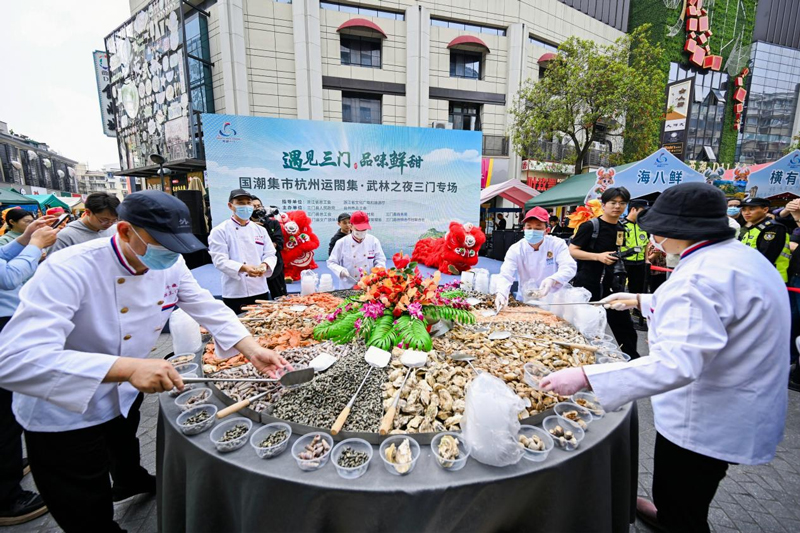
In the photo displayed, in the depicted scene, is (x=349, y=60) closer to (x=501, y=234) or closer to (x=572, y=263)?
(x=501, y=234)

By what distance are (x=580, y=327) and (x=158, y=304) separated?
2650mm

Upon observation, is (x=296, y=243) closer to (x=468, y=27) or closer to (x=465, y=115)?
(x=465, y=115)

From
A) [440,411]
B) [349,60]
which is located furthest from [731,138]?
[440,411]

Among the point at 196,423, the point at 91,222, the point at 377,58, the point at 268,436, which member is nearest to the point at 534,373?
the point at 268,436

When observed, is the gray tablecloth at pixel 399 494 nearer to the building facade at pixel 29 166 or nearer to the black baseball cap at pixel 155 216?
the black baseball cap at pixel 155 216

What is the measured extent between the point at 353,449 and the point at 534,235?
2930 mm

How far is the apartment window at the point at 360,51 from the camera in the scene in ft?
46.5

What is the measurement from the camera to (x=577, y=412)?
4.84 ft

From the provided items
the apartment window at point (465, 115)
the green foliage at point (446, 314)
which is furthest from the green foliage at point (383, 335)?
the apartment window at point (465, 115)

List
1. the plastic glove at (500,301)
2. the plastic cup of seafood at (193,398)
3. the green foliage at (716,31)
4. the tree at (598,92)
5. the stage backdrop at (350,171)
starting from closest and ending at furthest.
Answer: the plastic cup of seafood at (193,398), the plastic glove at (500,301), the stage backdrop at (350,171), the tree at (598,92), the green foliage at (716,31)

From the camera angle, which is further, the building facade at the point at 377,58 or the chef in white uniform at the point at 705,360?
the building facade at the point at 377,58

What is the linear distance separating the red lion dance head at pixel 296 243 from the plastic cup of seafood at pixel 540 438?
550 cm

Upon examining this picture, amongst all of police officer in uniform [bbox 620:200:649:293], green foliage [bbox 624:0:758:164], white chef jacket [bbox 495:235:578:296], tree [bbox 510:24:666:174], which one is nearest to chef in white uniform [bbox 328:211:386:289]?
white chef jacket [bbox 495:235:578:296]

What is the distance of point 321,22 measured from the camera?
13406mm
